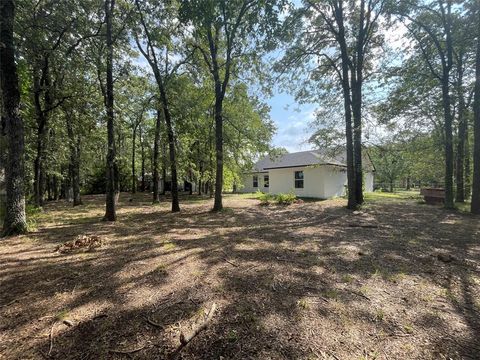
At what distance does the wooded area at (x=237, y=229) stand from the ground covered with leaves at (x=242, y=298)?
0.02 meters

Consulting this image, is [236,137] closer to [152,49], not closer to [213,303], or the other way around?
[152,49]

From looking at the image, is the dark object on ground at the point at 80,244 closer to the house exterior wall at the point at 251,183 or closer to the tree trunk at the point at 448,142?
the tree trunk at the point at 448,142

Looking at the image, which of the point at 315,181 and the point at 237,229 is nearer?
the point at 237,229

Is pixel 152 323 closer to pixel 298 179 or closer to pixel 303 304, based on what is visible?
pixel 303 304

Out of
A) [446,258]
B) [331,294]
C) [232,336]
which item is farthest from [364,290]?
[446,258]

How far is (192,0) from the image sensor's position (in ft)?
16.0

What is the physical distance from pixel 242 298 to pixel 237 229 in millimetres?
4339

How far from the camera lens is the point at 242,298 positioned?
10.1ft

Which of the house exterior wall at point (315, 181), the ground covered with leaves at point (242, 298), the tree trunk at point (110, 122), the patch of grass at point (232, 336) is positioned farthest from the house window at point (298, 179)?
the patch of grass at point (232, 336)

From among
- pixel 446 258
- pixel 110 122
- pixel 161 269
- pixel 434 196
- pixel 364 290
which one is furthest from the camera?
pixel 434 196

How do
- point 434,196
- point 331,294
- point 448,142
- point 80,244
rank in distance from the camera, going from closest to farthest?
point 331,294 < point 80,244 < point 448,142 < point 434,196

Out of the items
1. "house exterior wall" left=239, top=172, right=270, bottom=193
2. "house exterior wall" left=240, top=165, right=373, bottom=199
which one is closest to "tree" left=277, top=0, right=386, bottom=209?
"house exterior wall" left=240, top=165, right=373, bottom=199

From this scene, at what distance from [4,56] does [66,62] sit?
10.3ft

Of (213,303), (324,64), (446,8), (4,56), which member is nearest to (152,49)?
(4,56)
